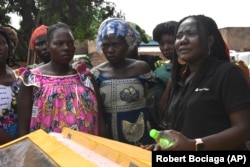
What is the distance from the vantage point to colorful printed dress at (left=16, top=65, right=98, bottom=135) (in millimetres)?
2691

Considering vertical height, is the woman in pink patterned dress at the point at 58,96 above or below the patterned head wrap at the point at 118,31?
below

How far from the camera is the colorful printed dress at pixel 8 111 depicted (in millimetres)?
2795

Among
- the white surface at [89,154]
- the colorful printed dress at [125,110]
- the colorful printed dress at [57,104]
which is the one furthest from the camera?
the colorful printed dress at [125,110]

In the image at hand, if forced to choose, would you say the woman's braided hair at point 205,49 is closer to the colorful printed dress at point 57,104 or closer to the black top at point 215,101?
the black top at point 215,101

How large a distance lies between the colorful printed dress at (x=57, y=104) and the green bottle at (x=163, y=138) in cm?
107

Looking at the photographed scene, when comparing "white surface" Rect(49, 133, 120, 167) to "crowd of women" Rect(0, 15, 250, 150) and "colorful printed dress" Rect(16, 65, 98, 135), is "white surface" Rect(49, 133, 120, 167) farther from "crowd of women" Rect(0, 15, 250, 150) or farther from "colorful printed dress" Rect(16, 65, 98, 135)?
"colorful printed dress" Rect(16, 65, 98, 135)

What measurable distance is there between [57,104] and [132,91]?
566 millimetres

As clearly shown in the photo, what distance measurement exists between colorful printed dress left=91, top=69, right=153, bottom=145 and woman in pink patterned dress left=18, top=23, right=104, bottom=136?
128 millimetres

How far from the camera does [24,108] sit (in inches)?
107

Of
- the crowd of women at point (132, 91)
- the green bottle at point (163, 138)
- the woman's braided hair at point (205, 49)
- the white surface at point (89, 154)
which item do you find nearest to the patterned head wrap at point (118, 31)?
the crowd of women at point (132, 91)

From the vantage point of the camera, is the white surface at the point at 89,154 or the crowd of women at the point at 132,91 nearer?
the white surface at the point at 89,154

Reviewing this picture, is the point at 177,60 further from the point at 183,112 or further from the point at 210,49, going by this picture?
the point at 183,112

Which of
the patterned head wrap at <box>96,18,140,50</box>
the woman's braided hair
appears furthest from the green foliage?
the woman's braided hair

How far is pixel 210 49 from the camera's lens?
2.16 metres
